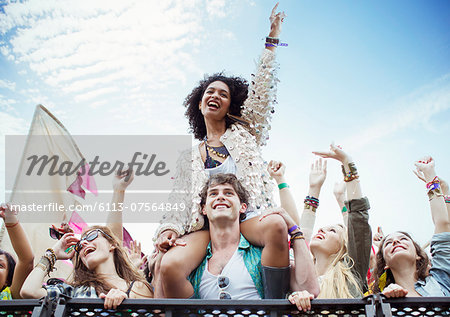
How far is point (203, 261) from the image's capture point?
110 inches

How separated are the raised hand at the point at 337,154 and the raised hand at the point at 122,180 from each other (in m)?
1.46

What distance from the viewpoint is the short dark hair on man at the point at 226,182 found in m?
2.96

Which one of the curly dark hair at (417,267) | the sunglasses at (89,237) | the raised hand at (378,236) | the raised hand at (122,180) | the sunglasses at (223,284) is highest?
the raised hand at (122,180)

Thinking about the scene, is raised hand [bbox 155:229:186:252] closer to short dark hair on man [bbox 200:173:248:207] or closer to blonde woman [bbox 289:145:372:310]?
short dark hair on man [bbox 200:173:248:207]

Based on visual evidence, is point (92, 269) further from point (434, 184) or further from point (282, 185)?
point (434, 184)

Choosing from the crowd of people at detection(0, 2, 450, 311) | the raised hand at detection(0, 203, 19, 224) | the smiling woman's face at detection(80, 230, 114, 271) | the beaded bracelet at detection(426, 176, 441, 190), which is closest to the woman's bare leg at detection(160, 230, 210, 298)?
the crowd of people at detection(0, 2, 450, 311)

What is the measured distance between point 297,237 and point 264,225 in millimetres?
204

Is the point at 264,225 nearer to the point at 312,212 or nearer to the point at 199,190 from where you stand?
the point at 199,190

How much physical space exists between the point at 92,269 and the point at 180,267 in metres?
0.80

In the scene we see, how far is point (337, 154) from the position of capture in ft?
11.4

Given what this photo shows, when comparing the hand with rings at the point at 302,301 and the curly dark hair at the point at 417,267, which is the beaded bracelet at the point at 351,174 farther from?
the hand with rings at the point at 302,301

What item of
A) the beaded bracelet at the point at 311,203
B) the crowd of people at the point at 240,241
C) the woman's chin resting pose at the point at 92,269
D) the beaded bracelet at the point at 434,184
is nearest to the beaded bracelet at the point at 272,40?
the crowd of people at the point at 240,241

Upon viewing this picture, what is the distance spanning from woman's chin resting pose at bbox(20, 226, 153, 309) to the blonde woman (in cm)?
129

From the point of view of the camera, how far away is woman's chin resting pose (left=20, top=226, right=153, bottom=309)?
9.43 feet
